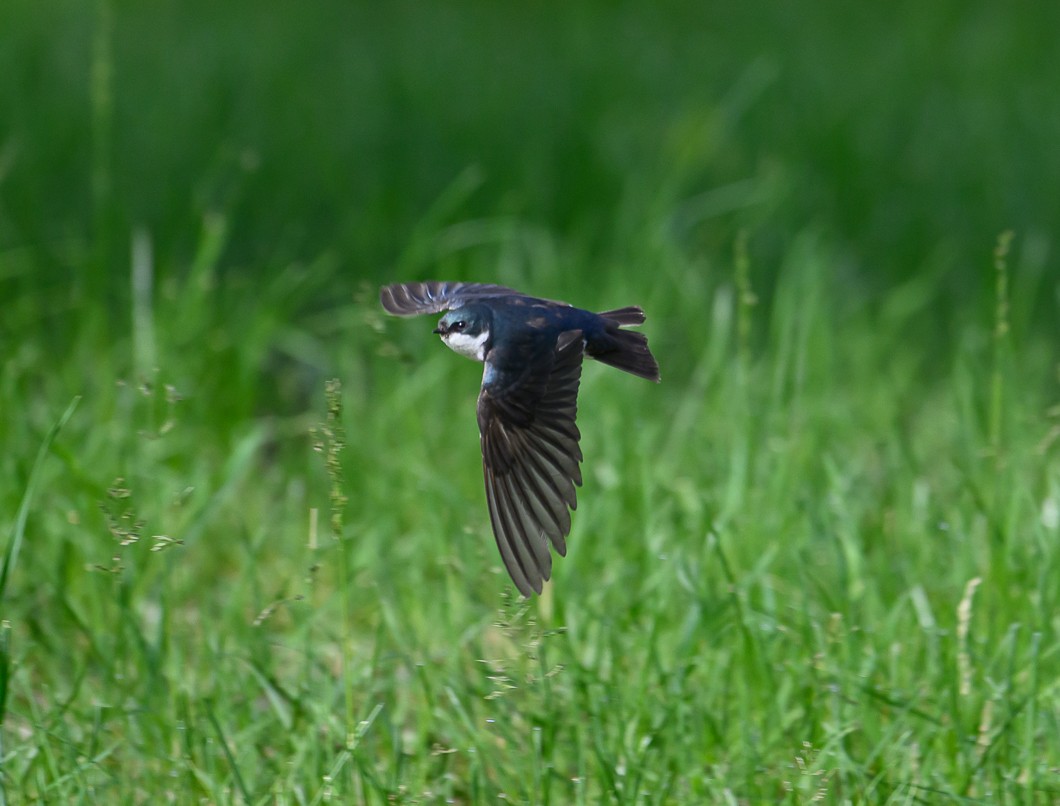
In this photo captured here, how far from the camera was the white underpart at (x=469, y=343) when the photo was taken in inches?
78.0

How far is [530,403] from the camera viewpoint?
1858mm

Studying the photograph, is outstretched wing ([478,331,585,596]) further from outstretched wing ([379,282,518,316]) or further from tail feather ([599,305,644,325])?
tail feather ([599,305,644,325])

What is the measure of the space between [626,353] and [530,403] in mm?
356

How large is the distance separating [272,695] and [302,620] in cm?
31

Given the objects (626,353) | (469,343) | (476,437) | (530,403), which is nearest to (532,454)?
(530,403)

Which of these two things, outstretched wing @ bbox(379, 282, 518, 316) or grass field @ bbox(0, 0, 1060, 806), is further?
outstretched wing @ bbox(379, 282, 518, 316)

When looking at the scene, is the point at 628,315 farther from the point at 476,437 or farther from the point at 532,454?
the point at 476,437

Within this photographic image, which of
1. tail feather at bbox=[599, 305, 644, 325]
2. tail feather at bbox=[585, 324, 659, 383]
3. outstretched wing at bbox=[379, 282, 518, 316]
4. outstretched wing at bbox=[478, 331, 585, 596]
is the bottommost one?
outstretched wing at bbox=[478, 331, 585, 596]

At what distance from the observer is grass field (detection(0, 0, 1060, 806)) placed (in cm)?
203

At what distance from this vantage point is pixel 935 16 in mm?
A: 6812

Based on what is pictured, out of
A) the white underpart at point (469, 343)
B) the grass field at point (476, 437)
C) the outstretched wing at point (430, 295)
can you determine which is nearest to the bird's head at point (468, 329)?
the white underpart at point (469, 343)

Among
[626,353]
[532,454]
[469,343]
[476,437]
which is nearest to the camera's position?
[532,454]

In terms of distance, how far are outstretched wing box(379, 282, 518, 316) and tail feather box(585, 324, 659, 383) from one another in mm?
163

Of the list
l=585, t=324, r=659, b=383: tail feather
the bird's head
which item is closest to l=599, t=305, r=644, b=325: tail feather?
l=585, t=324, r=659, b=383: tail feather
